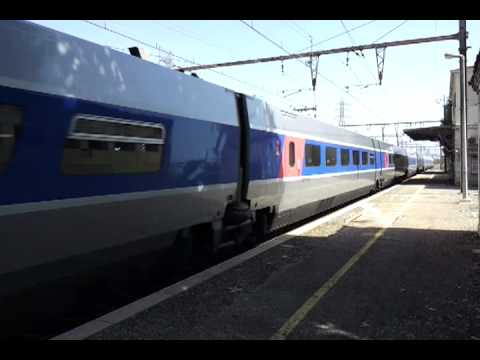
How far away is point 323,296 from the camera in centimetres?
565

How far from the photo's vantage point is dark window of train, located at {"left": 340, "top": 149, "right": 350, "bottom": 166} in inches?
612

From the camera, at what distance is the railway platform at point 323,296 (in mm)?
4566

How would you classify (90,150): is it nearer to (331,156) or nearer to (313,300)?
(313,300)

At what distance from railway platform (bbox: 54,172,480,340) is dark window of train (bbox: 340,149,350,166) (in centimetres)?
628

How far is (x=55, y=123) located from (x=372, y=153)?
737 inches

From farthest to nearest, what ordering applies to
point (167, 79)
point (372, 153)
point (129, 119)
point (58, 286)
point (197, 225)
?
point (372, 153) → point (197, 225) → point (167, 79) → point (129, 119) → point (58, 286)

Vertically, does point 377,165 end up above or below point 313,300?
above

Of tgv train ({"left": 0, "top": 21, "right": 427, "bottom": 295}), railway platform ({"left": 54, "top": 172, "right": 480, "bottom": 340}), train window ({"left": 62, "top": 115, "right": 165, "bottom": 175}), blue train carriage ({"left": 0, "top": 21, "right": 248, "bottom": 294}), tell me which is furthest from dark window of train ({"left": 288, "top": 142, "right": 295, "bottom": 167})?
train window ({"left": 62, "top": 115, "right": 165, "bottom": 175})

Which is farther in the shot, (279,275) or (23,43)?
(279,275)

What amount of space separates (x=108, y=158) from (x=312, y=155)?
7860mm

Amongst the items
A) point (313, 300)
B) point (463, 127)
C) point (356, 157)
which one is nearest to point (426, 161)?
point (463, 127)

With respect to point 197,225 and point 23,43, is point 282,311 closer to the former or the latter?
point 197,225

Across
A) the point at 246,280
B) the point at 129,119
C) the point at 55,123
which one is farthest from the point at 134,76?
the point at 246,280

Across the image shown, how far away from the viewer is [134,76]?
568 centimetres
